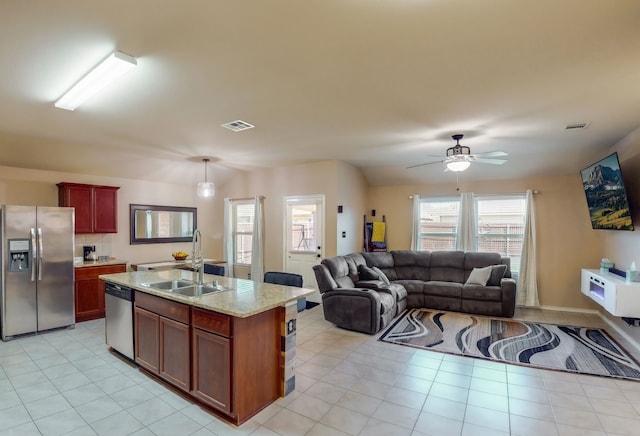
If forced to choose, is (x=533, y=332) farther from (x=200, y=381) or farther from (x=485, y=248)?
(x=200, y=381)

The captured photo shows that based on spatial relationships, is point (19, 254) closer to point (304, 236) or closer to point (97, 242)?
point (97, 242)

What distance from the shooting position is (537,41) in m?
2.04

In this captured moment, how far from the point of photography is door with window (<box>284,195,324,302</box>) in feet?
19.8

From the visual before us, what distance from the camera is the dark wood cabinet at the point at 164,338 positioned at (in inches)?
106

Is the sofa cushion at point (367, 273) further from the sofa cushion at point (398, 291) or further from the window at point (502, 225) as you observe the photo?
the window at point (502, 225)

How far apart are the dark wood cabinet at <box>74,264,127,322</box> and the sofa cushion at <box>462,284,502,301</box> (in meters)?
5.82

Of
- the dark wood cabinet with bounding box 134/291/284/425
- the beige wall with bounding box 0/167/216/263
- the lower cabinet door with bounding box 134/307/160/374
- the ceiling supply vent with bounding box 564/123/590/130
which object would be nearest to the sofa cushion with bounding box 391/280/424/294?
the ceiling supply vent with bounding box 564/123/590/130

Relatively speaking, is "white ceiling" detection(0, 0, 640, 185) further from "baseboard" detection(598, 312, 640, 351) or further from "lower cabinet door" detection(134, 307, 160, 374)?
"baseboard" detection(598, 312, 640, 351)

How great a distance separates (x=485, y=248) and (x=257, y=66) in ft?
18.5

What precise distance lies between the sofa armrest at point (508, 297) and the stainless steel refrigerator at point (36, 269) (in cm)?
643

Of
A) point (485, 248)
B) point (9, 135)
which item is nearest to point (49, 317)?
point (9, 135)

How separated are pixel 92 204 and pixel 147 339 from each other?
3259mm

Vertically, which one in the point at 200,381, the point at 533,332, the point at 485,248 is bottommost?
the point at 533,332

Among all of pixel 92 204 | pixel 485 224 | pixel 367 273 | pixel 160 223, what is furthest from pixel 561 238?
pixel 92 204
